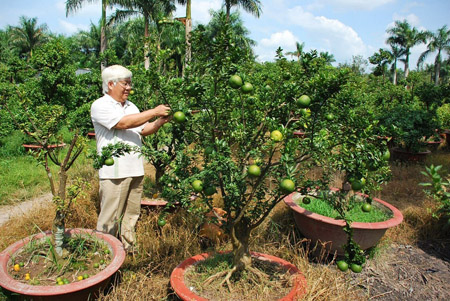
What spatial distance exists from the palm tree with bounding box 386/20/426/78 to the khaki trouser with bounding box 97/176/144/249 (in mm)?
41256

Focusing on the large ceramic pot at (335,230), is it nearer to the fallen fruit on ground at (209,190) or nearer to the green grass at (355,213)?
the green grass at (355,213)

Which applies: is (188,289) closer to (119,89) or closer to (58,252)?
(58,252)

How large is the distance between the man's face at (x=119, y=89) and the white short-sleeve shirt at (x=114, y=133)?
0.04m

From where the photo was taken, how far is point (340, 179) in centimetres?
495

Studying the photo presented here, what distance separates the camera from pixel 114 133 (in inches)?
108

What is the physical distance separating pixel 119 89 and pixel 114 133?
1.19 ft

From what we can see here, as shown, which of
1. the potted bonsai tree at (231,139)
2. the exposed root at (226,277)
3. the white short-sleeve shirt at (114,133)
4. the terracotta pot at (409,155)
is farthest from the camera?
the terracotta pot at (409,155)

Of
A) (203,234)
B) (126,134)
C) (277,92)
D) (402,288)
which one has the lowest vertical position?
(402,288)

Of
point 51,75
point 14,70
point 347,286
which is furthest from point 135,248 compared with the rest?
point 14,70

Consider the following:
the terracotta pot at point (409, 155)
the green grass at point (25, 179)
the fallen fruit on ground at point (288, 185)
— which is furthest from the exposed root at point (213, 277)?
the terracotta pot at point (409, 155)

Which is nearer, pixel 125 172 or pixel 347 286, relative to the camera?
pixel 347 286

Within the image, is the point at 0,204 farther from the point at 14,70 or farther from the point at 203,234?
the point at 14,70

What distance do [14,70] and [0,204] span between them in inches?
187

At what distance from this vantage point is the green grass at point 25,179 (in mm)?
4761
